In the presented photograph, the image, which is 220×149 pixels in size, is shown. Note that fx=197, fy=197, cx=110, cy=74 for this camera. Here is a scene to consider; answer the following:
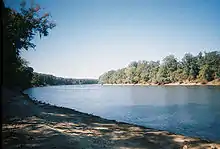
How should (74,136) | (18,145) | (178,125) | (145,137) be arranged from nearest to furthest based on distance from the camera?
(18,145) → (74,136) → (145,137) → (178,125)

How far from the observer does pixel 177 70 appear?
57.9 metres

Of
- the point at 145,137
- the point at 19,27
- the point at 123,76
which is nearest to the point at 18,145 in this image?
the point at 145,137

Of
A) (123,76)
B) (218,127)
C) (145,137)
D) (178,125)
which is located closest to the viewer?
(145,137)

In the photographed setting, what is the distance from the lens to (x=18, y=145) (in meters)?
A: 4.59

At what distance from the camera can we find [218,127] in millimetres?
9555

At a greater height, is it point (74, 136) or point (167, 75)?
point (167, 75)

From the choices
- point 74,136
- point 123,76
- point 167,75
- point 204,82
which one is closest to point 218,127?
point 74,136

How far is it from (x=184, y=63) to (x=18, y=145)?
Result: 57.9m

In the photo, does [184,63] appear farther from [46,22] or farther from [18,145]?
[18,145]

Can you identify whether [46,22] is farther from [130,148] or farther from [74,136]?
[130,148]

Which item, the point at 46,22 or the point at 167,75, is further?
the point at 167,75

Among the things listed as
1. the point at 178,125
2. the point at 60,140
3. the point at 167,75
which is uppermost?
the point at 167,75

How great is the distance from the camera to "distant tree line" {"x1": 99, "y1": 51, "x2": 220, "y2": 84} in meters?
45.2

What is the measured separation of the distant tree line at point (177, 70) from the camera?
45.2 m
